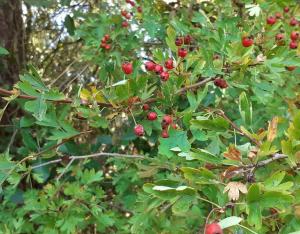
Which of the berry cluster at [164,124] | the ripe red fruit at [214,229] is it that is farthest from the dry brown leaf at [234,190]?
the berry cluster at [164,124]

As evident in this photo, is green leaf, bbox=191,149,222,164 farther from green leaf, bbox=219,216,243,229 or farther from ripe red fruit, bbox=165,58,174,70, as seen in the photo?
ripe red fruit, bbox=165,58,174,70

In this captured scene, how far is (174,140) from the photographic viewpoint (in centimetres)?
127

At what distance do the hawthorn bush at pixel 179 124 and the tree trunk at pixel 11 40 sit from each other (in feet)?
1.07

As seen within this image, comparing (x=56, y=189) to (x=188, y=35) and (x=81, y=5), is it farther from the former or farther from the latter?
(x=81, y=5)

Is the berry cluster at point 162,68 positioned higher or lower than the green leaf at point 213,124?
higher

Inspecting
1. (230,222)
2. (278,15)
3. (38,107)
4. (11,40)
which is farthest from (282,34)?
(11,40)

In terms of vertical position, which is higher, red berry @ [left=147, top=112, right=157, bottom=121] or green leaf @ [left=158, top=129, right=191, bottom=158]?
red berry @ [left=147, top=112, right=157, bottom=121]

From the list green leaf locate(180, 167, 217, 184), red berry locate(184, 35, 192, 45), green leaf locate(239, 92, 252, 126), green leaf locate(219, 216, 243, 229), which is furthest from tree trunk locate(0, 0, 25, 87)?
green leaf locate(219, 216, 243, 229)

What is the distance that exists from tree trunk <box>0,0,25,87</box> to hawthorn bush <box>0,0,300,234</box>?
12.8 inches

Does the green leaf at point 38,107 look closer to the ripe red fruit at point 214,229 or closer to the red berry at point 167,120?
the red berry at point 167,120

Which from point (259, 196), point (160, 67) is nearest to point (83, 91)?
point (160, 67)

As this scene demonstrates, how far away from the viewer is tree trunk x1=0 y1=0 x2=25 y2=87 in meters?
2.65

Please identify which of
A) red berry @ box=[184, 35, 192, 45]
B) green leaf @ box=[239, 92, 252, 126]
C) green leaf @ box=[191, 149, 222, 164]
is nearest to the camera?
green leaf @ box=[191, 149, 222, 164]

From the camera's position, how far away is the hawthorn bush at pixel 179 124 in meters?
1.03
